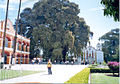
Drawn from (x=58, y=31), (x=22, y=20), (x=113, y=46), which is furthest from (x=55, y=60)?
(x=113, y=46)

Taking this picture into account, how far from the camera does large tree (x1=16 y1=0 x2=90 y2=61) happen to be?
35.1m

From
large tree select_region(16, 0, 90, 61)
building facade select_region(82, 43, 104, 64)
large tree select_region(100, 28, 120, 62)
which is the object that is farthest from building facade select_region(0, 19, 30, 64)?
large tree select_region(100, 28, 120, 62)

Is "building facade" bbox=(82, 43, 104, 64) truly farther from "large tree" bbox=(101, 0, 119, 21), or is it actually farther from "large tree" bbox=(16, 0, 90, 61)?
"large tree" bbox=(101, 0, 119, 21)

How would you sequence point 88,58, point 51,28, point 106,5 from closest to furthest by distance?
point 106,5
point 51,28
point 88,58

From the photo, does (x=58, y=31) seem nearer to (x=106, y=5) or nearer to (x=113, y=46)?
(x=113, y=46)

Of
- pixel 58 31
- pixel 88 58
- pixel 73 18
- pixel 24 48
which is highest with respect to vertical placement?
pixel 73 18

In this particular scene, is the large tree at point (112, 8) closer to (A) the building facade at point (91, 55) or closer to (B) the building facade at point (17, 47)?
(B) the building facade at point (17, 47)

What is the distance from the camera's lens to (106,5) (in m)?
6.29

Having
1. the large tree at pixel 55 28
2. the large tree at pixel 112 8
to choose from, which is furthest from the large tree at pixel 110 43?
the large tree at pixel 112 8

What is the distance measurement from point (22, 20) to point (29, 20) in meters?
2.99

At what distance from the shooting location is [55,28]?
38.1m

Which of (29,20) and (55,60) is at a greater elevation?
(29,20)

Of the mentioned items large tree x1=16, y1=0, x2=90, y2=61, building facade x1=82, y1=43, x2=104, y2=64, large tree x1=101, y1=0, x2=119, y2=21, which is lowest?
building facade x1=82, y1=43, x2=104, y2=64

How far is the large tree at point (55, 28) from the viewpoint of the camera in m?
35.1
